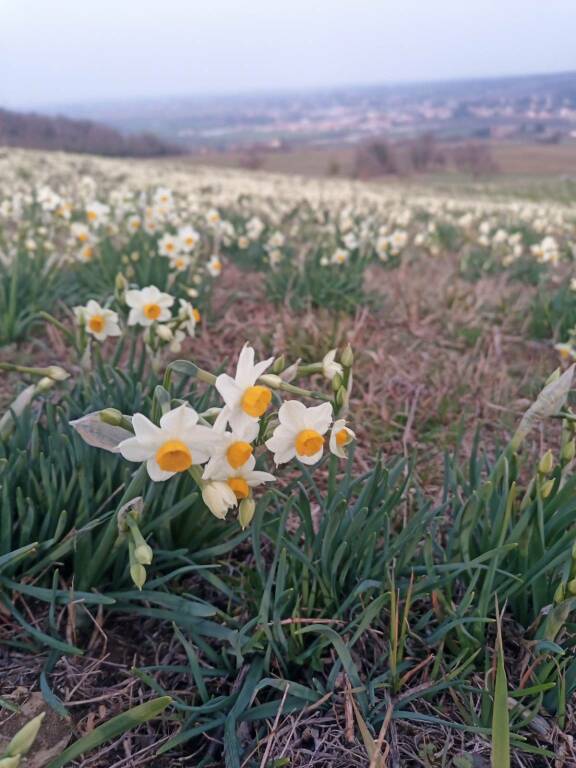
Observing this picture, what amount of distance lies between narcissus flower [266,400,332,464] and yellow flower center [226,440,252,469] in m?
0.07

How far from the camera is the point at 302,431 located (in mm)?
1448

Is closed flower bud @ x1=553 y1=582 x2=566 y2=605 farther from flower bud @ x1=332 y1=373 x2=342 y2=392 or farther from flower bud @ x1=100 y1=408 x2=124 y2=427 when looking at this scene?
flower bud @ x1=100 y1=408 x2=124 y2=427

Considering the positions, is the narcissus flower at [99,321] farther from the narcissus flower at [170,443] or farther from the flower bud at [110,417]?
the narcissus flower at [170,443]

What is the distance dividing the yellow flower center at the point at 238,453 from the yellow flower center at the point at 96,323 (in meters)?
1.26

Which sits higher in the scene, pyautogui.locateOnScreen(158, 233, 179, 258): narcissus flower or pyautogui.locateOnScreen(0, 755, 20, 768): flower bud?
pyautogui.locateOnScreen(158, 233, 179, 258): narcissus flower

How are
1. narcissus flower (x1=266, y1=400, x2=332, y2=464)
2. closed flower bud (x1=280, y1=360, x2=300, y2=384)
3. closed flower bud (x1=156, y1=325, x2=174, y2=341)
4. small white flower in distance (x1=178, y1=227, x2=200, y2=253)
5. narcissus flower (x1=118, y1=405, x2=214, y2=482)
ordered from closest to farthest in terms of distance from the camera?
narcissus flower (x1=118, y1=405, x2=214, y2=482)
narcissus flower (x1=266, y1=400, x2=332, y2=464)
closed flower bud (x1=280, y1=360, x2=300, y2=384)
closed flower bud (x1=156, y1=325, x2=174, y2=341)
small white flower in distance (x1=178, y1=227, x2=200, y2=253)

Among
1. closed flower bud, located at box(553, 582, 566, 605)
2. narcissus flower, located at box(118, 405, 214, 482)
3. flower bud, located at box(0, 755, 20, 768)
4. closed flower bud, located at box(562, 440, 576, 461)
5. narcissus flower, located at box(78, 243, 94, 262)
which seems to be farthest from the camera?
narcissus flower, located at box(78, 243, 94, 262)

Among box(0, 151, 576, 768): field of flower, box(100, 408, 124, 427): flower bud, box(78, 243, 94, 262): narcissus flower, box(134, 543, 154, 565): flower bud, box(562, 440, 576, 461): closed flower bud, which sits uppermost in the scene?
box(100, 408, 124, 427): flower bud

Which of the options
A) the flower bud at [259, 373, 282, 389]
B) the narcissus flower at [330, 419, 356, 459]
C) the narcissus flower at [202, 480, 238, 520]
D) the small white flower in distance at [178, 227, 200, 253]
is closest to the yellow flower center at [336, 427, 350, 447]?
the narcissus flower at [330, 419, 356, 459]

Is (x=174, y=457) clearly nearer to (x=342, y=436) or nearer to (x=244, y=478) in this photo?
(x=244, y=478)

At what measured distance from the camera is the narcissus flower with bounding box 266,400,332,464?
4.67 feet

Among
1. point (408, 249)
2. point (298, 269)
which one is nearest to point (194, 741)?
point (298, 269)

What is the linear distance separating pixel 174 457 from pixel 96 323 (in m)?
Answer: 1.25

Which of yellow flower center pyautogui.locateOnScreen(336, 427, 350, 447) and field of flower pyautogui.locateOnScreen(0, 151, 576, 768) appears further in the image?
yellow flower center pyautogui.locateOnScreen(336, 427, 350, 447)
